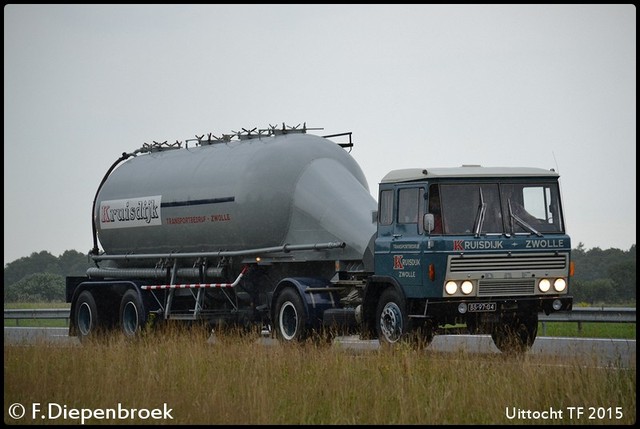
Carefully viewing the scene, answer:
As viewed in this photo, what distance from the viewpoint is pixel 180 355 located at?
18.5 metres

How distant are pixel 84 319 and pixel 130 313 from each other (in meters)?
1.75

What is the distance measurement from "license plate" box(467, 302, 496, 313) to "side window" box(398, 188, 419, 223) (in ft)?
5.04

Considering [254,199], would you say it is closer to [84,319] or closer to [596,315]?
[84,319]

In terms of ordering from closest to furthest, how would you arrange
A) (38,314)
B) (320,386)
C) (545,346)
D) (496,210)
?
(320,386) → (496,210) → (545,346) → (38,314)

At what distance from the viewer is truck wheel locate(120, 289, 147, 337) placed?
85.0 ft

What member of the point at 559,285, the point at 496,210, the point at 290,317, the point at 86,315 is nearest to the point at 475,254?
the point at 496,210

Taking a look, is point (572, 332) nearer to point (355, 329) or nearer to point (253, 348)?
point (355, 329)

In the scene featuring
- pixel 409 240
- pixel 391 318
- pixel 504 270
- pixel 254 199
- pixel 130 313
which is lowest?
pixel 391 318

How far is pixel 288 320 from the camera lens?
72.5 ft

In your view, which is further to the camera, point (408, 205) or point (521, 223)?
point (408, 205)

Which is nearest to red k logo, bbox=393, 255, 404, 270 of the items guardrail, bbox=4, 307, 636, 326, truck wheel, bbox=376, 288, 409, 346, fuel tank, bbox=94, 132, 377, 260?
truck wheel, bbox=376, 288, 409, 346

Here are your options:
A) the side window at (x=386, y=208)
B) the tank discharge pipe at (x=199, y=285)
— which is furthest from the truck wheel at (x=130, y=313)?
the side window at (x=386, y=208)

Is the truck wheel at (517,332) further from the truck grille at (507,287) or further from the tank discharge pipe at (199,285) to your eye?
the tank discharge pipe at (199,285)

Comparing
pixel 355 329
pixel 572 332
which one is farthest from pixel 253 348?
pixel 572 332
